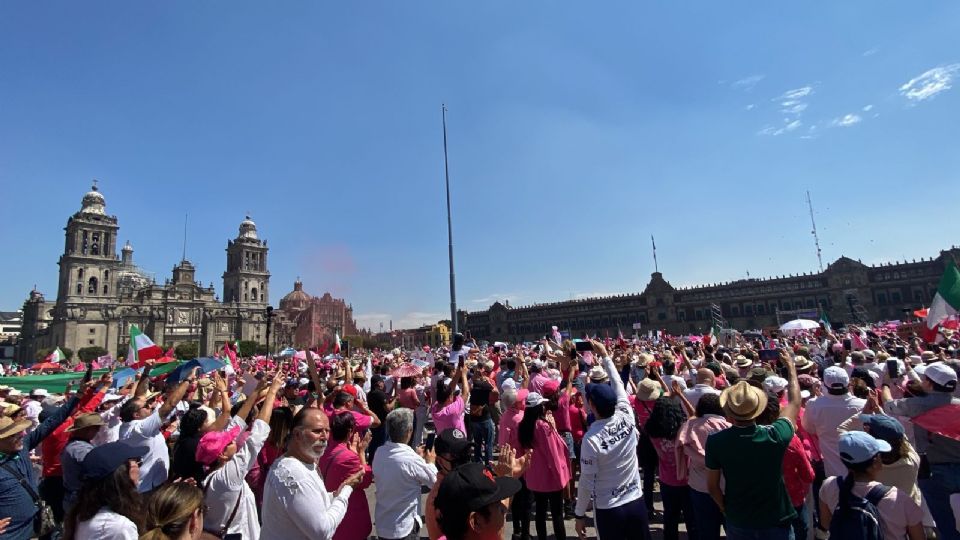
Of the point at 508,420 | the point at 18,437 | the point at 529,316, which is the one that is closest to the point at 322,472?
the point at 508,420

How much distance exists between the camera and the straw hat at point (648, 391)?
599 centimetres

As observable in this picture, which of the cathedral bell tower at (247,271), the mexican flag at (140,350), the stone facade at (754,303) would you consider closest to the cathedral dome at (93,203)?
the cathedral bell tower at (247,271)

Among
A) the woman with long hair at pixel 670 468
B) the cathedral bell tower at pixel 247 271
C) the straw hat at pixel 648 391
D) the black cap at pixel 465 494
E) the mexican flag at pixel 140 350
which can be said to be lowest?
the woman with long hair at pixel 670 468

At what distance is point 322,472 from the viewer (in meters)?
4.09

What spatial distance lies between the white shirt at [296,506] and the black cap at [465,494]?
1.41 m

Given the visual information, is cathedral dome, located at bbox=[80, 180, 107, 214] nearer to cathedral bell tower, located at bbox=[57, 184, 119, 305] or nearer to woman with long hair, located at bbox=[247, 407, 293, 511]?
cathedral bell tower, located at bbox=[57, 184, 119, 305]

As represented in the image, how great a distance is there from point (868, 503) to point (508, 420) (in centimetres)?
351

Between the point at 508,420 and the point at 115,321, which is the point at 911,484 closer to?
the point at 508,420

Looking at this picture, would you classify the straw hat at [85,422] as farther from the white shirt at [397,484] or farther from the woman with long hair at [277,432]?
the white shirt at [397,484]

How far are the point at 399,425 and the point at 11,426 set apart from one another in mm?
3687

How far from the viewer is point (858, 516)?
10.3 feet

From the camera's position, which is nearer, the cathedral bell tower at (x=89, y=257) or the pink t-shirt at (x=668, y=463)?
the pink t-shirt at (x=668, y=463)

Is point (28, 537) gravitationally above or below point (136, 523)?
below

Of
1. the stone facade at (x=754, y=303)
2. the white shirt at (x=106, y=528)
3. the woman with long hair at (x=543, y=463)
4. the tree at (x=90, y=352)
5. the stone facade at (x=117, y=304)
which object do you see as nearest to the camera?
the white shirt at (x=106, y=528)
